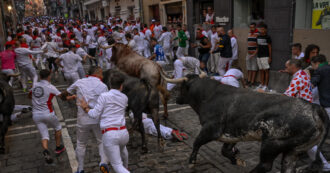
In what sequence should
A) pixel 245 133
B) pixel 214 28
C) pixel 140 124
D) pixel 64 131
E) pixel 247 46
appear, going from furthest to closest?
pixel 214 28
pixel 247 46
pixel 64 131
pixel 140 124
pixel 245 133

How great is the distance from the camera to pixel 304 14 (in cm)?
923

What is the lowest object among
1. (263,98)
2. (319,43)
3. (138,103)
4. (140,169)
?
(140,169)

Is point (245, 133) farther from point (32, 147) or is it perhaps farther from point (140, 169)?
point (32, 147)

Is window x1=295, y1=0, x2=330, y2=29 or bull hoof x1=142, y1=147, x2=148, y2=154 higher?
window x1=295, y1=0, x2=330, y2=29

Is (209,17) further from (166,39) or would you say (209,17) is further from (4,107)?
(4,107)

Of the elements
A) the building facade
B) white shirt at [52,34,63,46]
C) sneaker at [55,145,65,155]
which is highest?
the building facade

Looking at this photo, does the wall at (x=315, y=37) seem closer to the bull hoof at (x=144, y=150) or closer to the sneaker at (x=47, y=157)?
the bull hoof at (x=144, y=150)

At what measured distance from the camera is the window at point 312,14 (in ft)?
27.9

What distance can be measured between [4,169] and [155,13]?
706 inches

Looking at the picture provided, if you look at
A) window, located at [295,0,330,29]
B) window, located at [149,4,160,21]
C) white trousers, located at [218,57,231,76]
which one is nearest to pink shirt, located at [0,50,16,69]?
white trousers, located at [218,57,231,76]

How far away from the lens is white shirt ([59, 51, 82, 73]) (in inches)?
350

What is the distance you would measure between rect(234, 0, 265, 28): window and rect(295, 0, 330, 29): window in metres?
2.15

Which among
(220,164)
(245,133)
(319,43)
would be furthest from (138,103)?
(319,43)

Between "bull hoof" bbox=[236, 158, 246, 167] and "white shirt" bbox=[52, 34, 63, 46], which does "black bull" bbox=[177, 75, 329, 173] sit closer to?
"bull hoof" bbox=[236, 158, 246, 167]
